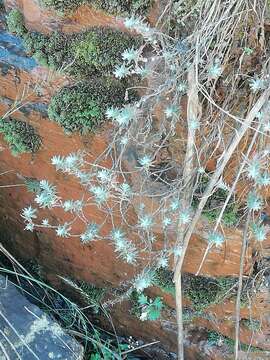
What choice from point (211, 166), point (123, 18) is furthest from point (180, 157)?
point (123, 18)

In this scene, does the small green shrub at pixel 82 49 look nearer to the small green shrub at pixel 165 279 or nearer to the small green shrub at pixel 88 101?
the small green shrub at pixel 88 101

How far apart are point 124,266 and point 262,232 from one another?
3.30ft

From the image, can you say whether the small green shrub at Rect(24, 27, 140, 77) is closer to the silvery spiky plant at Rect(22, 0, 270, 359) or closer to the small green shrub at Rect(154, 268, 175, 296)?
the silvery spiky plant at Rect(22, 0, 270, 359)

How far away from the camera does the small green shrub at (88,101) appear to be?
248 cm

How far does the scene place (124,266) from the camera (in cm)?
293

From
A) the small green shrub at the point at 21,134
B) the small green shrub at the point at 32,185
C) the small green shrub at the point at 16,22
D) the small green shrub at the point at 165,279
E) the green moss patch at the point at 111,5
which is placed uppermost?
the green moss patch at the point at 111,5

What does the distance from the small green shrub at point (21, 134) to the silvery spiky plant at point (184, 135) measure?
408mm

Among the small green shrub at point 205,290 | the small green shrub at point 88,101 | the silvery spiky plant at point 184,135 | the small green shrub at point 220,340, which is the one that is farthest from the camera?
the small green shrub at point 220,340

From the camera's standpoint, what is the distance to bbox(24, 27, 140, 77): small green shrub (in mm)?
2387

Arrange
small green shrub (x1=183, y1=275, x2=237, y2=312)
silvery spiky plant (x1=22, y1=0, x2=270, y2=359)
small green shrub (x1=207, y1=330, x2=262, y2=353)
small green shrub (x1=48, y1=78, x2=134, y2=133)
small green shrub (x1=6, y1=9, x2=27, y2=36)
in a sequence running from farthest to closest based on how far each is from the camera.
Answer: small green shrub (x1=207, y1=330, x2=262, y2=353) → small green shrub (x1=183, y1=275, x2=237, y2=312) → small green shrub (x1=6, y1=9, x2=27, y2=36) → small green shrub (x1=48, y1=78, x2=134, y2=133) → silvery spiky plant (x1=22, y1=0, x2=270, y2=359)

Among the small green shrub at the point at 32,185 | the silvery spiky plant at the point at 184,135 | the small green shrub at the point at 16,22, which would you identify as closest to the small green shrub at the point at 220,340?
the silvery spiky plant at the point at 184,135

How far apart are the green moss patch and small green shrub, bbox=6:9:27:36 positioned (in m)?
0.19

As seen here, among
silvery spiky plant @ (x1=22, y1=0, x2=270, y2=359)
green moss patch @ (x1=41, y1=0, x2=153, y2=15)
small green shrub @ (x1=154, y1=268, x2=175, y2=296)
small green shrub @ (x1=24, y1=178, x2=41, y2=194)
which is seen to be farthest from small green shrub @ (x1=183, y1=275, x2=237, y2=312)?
green moss patch @ (x1=41, y1=0, x2=153, y2=15)

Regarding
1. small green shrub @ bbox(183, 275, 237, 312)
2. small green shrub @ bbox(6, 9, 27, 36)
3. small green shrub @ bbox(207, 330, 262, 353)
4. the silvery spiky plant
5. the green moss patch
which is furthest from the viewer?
small green shrub @ bbox(207, 330, 262, 353)
